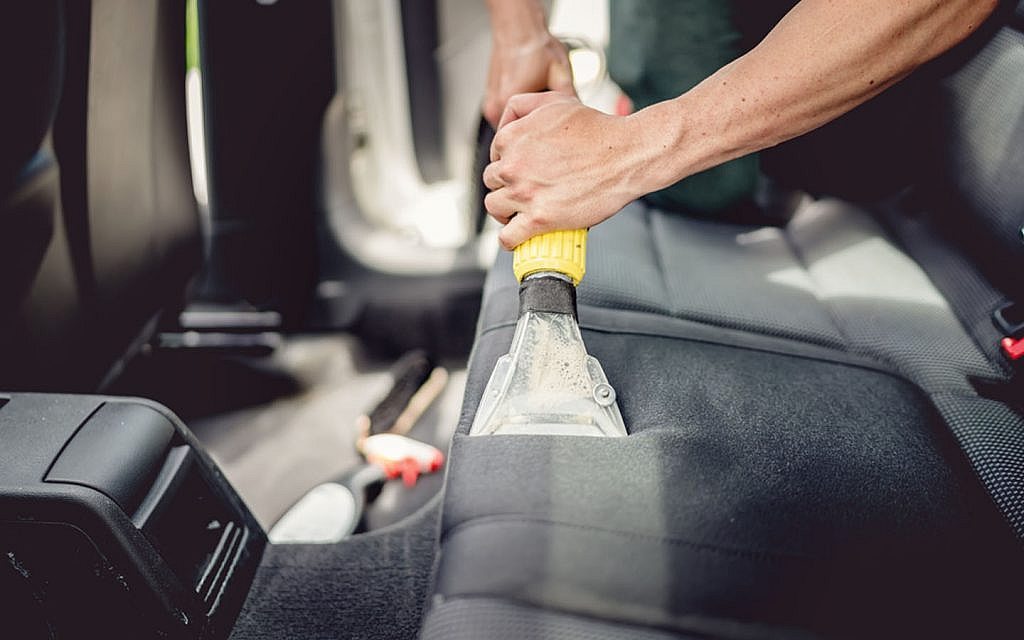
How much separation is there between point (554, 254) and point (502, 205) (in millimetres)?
101

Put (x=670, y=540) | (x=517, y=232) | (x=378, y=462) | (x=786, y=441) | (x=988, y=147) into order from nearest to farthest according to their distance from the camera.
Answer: (x=670, y=540)
(x=786, y=441)
(x=517, y=232)
(x=988, y=147)
(x=378, y=462)

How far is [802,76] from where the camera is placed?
0.73 m

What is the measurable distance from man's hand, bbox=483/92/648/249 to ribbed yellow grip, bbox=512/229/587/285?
0.01 metres

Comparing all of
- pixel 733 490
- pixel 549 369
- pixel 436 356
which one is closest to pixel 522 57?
pixel 549 369

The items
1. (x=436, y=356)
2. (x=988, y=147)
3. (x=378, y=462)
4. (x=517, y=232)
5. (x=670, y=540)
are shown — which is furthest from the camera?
(x=436, y=356)

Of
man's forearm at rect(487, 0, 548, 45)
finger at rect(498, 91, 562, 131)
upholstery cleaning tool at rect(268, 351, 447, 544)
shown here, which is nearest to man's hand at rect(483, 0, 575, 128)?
man's forearm at rect(487, 0, 548, 45)

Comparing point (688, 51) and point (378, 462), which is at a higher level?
point (688, 51)

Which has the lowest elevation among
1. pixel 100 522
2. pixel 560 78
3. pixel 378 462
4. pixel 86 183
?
pixel 378 462

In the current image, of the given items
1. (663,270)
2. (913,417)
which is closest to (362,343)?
(663,270)

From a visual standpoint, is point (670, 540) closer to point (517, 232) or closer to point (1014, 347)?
point (517, 232)

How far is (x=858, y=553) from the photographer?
589 mm

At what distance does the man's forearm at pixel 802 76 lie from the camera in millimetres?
714

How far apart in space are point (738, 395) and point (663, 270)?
0.29 m

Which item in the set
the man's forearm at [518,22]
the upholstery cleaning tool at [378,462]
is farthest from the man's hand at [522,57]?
the upholstery cleaning tool at [378,462]
